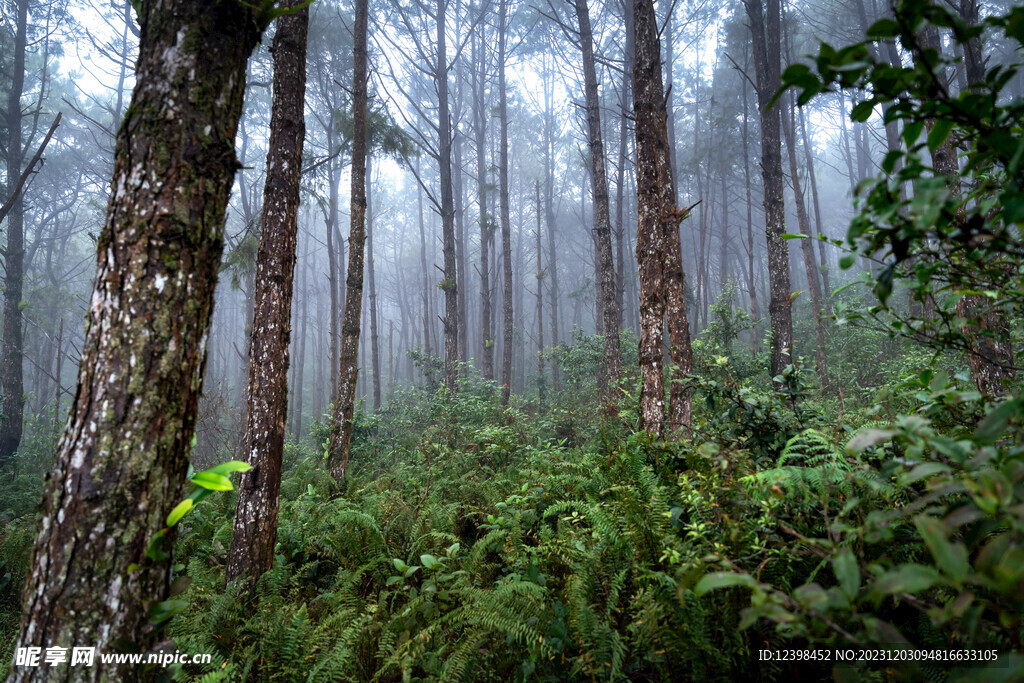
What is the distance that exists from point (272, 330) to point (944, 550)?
4.21 metres

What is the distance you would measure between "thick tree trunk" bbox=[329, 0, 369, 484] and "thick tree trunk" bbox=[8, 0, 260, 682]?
4828 mm

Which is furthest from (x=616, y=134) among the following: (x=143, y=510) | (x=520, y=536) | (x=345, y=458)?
(x=143, y=510)

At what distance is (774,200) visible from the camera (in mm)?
8977

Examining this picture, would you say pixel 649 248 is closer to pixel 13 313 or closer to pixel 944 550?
pixel 944 550

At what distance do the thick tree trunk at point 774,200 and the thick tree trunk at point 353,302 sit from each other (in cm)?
706

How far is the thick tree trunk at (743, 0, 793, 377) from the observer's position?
8391mm

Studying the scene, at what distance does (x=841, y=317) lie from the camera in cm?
220

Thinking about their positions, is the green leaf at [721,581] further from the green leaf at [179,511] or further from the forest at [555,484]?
the green leaf at [179,511]

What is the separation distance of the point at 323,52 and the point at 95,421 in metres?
19.7

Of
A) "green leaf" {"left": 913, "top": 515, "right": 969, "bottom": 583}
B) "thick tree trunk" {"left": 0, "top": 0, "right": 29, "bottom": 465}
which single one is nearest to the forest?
"green leaf" {"left": 913, "top": 515, "right": 969, "bottom": 583}

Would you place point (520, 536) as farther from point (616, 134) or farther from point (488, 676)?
point (616, 134)

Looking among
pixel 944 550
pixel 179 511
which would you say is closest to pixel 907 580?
pixel 944 550

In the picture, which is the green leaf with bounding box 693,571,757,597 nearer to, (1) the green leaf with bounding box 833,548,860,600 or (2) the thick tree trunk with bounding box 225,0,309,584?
(1) the green leaf with bounding box 833,548,860,600

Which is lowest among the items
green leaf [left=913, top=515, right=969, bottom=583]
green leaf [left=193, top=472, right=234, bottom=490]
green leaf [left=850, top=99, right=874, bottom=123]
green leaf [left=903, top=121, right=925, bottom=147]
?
green leaf [left=913, top=515, right=969, bottom=583]
